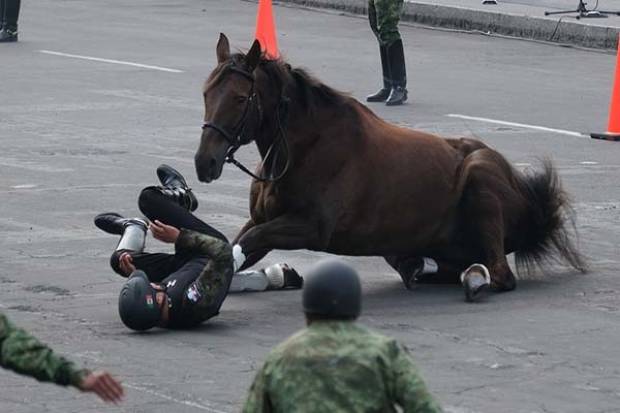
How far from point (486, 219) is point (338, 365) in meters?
6.18

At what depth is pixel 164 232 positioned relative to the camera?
975 cm

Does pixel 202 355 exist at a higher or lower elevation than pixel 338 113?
lower

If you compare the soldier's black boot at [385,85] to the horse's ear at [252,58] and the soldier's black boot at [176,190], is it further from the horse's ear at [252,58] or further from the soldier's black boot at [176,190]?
the horse's ear at [252,58]

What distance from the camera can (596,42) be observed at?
82.0 feet

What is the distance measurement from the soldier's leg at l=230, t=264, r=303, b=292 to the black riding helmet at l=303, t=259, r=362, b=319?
5848 millimetres

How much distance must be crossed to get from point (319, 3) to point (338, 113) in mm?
19367

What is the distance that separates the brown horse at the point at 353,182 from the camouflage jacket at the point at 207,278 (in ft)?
1.68

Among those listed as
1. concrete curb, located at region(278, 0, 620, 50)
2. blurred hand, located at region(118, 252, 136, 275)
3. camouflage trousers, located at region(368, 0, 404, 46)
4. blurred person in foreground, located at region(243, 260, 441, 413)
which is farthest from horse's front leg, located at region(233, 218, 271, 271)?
concrete curb, located at region(278, 0, 620, 50)

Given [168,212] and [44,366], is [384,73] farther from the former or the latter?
[44,366]

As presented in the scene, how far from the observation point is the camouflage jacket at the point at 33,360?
5477 millimetres

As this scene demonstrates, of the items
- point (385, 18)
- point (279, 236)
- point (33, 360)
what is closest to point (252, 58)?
point (279, 236)

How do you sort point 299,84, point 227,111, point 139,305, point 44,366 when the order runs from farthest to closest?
1. point 299,84
2. point 227,111
3. point 139,305
4. point 44,366

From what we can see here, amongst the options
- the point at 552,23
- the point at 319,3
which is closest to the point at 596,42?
the point at 552,23

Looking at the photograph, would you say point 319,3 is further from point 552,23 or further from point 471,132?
point 471,132
